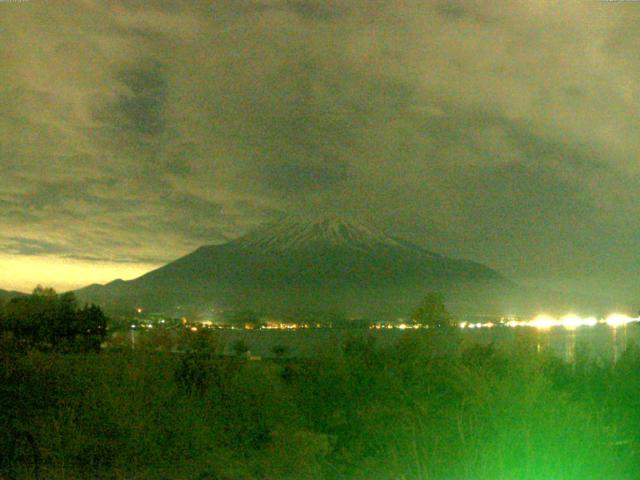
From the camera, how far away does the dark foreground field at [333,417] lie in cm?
1018

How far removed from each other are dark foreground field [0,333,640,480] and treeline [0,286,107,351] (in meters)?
17.9

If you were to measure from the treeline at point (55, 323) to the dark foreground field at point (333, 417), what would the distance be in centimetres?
1786

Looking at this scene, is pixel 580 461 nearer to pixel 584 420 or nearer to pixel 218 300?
pixel 584 420

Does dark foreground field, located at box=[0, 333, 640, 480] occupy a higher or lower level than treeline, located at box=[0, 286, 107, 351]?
lower

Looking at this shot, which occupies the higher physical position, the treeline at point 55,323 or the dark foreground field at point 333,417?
the treeline at point 55,323

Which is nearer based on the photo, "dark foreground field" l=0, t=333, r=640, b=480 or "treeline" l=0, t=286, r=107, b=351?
"dark foreground field" l=0, t=333, r=640, b=480

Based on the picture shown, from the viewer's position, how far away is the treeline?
113ft

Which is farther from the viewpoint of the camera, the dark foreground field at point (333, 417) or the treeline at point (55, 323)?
the treeline at point (55, 323)

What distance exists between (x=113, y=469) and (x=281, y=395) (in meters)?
3.09

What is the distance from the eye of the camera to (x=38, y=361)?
15000 millimetres

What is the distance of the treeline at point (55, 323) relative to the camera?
3438 cm

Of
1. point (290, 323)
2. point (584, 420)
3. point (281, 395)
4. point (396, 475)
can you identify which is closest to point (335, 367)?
point (281, 395)

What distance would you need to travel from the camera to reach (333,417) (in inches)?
506

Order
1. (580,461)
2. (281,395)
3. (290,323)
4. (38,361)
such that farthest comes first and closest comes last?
1. (290,323)
2. (38,361)
3. (281,395)
4. (580,461)
